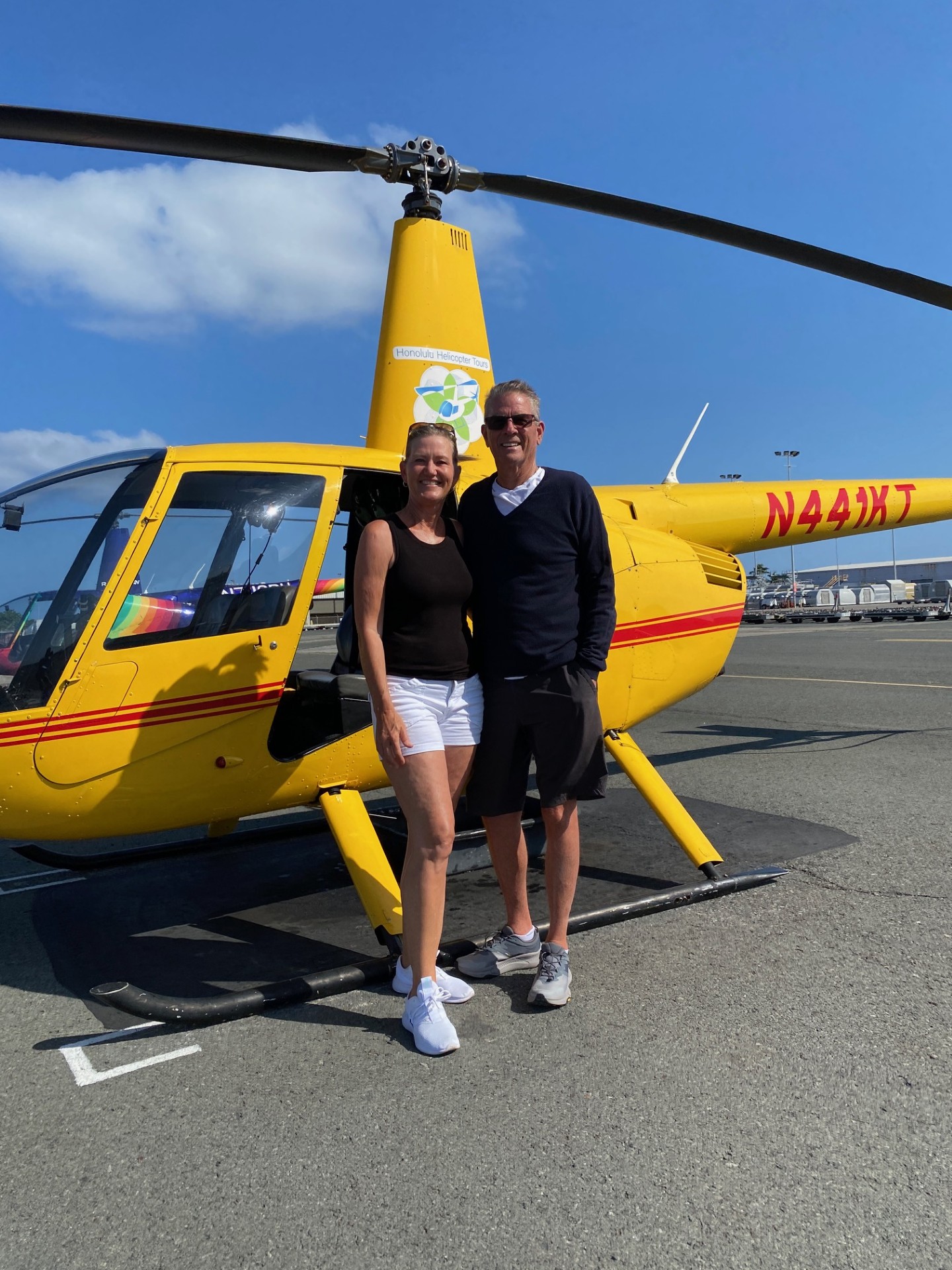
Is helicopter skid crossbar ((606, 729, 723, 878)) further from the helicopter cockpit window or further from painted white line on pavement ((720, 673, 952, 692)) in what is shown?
painted white line on pavement ((720, 673, 952, 692))

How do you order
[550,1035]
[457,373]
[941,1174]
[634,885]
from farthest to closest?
[457,373], [634,885], [550,1035], [941,1174]

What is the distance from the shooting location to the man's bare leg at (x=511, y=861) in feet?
9.98

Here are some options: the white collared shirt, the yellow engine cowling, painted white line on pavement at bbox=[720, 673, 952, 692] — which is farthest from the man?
painted white line on pavement at bbox=[720, 673, 952, 692]

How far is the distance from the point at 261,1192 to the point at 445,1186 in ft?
1.42

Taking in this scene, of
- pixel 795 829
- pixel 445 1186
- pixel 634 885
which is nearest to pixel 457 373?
pixel 634 885

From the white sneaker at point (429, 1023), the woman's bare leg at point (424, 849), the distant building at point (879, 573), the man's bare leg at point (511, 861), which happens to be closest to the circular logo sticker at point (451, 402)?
the man's bare leg at point (511, 861)

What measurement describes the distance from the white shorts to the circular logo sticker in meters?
2.17

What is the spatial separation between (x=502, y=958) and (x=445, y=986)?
1.04ft

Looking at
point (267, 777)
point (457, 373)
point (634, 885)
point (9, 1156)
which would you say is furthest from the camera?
point (457, 373)

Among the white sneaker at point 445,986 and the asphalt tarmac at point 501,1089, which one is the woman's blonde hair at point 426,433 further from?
Answer: the asphalt tarmac at point 501,1089

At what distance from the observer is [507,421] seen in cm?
286

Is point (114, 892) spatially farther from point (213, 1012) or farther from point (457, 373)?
point (457, 373)

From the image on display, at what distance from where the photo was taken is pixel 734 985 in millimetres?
3057

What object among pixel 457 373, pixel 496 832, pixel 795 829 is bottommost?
pixel 795 829
